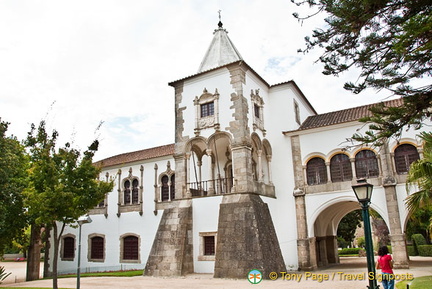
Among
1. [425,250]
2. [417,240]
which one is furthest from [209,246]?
[417,240]

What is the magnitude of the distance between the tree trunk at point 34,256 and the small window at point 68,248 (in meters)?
4.29

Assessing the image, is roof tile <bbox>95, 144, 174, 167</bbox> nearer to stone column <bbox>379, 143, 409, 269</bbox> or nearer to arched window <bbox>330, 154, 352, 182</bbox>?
arched window <bbox>330, 154, 352, 182</bbox>

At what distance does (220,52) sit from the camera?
2050cm

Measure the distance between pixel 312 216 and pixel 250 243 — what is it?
177 inches

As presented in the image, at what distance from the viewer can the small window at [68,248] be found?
2590cm

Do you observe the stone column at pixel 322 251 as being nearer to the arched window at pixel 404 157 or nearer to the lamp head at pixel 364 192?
the arched window at pixel 404 157

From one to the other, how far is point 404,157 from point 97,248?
64.1 ft

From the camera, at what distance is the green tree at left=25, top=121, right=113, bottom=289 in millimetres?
12062

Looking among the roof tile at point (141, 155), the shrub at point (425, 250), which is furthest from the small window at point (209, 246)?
the shrub at point (425, 250)

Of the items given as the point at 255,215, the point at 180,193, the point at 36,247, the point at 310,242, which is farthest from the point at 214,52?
the point at 36,247

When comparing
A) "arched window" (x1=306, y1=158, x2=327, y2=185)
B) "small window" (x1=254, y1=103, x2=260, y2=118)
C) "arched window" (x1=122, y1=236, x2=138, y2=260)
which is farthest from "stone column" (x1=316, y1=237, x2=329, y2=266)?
"arched window" (x1=122, y1=236, x2=138, y2=260)

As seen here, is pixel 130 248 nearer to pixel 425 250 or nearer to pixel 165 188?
pixel 165 188

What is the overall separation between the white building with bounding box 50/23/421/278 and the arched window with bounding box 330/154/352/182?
0.15 feet

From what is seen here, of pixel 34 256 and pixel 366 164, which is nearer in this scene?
pixel 366 164
